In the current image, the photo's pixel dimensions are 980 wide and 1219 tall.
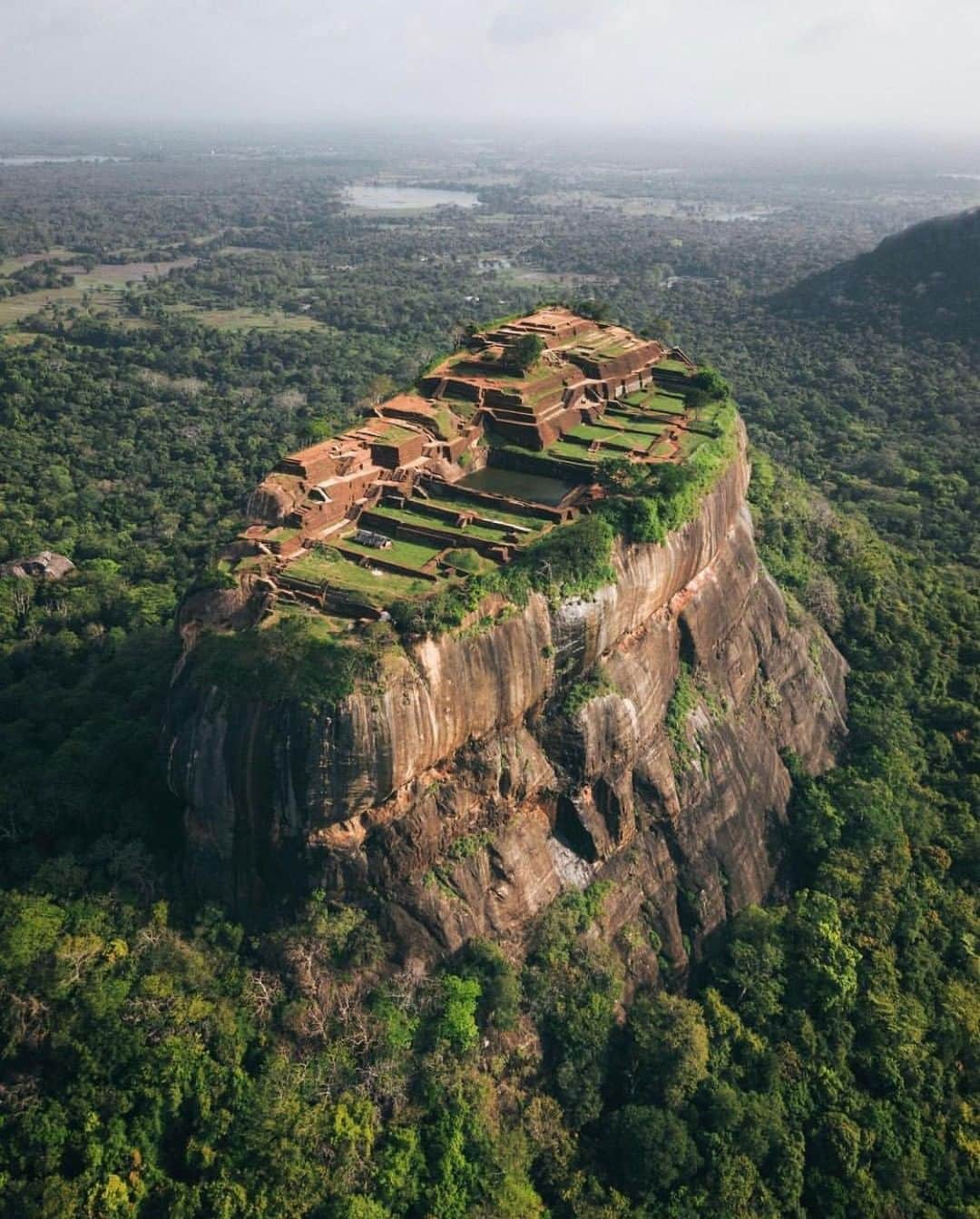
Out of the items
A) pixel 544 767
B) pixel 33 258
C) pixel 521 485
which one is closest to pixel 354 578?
pixel 544 767

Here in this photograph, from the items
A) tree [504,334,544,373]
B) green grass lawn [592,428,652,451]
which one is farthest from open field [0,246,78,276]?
green grass lawn [592,428,652,451]

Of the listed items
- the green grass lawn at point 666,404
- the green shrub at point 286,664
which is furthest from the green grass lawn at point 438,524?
the green grass lawn at point 666,404

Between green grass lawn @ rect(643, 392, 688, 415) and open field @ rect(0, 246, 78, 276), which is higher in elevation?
green grass lawn @ rect(643, 392, 688, 415)

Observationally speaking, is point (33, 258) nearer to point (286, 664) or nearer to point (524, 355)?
point (524, 355)

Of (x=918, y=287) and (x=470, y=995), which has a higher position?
(x=918, y=287)

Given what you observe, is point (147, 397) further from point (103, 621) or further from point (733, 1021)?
point (733, 1021)

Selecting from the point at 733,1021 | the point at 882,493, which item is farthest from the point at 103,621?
the point at 882,493

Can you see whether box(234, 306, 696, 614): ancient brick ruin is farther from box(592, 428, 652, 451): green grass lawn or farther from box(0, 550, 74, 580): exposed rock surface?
box(0, 550, 74, 580): exposed rock surface
